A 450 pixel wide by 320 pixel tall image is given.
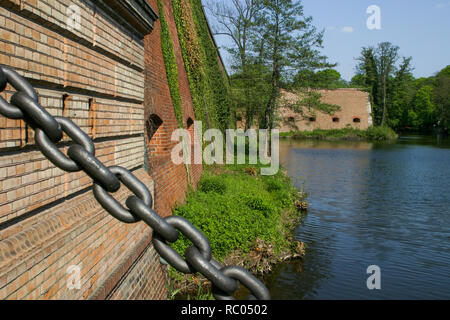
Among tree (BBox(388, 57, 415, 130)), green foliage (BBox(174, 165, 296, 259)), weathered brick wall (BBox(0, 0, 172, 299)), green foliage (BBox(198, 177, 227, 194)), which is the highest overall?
tree (BBox(388, 57, 415, 130))

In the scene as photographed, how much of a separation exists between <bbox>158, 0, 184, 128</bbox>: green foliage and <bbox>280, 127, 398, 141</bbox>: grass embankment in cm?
4317

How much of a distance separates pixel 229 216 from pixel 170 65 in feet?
11.6

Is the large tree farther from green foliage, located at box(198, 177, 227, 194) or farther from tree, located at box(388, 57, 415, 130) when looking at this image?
green foliage, located at box(198, 177, 227, 194)

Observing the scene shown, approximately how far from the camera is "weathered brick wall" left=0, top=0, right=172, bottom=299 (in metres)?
2.53

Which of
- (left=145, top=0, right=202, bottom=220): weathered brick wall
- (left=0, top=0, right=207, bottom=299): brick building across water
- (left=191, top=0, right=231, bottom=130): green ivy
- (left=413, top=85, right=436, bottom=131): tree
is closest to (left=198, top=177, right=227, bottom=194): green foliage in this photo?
(left=145, top=0, right=202, bottom=220): weathered brick wall

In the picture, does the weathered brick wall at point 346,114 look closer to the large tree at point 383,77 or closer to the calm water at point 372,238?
the large tree at point 383,77

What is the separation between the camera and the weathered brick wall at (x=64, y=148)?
8.31ft

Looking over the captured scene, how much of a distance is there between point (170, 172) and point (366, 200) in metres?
9.85

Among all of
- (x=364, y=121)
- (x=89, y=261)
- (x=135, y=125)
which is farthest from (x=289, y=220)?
(x=364, y=121)

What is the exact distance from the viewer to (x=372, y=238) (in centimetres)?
1052

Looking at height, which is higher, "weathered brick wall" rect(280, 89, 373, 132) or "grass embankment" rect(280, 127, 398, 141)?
"weathered brick wall" rect(280, 89, 373, 132)

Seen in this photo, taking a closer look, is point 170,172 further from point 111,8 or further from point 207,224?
point 111,8

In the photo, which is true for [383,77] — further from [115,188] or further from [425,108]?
[115,188]

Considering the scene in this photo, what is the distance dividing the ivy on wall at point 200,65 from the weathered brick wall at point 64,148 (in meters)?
5.48
